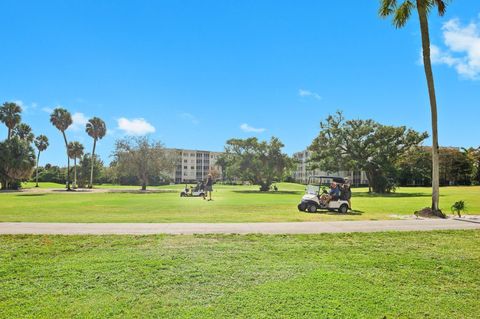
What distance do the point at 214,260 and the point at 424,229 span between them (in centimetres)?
843

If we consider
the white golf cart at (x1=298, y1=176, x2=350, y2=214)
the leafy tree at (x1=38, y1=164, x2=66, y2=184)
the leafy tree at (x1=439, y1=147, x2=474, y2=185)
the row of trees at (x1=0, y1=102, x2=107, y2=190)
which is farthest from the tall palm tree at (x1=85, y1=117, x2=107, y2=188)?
the leafy tree at (x1=439, y1=147, x2=474, y2=185)

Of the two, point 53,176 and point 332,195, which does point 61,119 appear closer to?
point 53,176

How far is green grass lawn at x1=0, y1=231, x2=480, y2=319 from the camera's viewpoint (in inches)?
201

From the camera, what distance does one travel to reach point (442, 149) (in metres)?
83.7

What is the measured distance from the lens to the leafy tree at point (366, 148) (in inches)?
1865

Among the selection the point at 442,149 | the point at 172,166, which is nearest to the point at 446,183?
the point at 442,149

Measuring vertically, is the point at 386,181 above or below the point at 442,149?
below

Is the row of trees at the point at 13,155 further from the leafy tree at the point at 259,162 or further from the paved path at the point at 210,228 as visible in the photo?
the paved path at the point at 210,228

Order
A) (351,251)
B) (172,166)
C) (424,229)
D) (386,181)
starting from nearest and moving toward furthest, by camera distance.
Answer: (351,251) → (424,229) → (386,181) → (172,166)

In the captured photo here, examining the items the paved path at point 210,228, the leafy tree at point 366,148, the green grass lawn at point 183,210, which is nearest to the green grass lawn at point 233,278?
the paved path at point 210,228

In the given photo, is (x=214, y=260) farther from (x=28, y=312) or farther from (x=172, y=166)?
(x=172, y=166)

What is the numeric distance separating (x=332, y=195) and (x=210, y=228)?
9182 mm

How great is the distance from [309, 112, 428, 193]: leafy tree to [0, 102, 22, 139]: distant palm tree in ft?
169

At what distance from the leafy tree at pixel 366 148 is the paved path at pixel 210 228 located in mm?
35357
